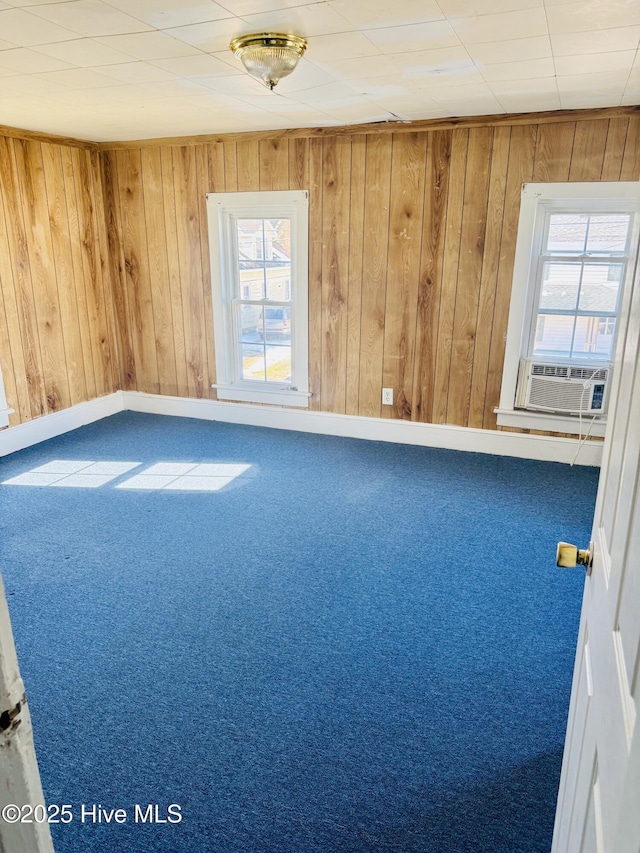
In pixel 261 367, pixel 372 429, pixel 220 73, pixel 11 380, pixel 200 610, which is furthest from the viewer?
pixel 261 367

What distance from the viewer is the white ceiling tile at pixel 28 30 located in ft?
6.77

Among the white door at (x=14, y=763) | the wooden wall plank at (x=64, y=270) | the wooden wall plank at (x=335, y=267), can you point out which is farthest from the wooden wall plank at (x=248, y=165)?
the white door at (x=14, y=763)

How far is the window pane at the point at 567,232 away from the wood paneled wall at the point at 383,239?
0.24 metres

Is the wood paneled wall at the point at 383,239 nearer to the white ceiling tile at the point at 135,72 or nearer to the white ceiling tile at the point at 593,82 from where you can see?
the white ceiling tile at the point at 593,82

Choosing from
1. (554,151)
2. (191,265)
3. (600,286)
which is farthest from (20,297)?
(600,286)

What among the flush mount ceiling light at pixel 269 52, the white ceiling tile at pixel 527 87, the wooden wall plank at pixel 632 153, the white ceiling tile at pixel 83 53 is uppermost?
the white ceiling tile at pixel 527 87

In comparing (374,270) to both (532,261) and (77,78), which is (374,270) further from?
(77,78)

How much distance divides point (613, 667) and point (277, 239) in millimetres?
4358

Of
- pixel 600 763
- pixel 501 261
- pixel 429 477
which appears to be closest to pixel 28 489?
pixel 429 477

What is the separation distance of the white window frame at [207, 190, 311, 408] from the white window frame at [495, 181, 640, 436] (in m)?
1.55

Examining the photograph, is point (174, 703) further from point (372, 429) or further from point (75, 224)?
point (75, 224)

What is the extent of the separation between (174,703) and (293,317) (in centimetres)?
327

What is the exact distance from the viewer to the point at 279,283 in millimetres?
4777

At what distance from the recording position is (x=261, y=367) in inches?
199
